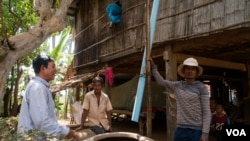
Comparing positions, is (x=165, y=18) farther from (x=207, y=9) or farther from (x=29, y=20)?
(x=29, y=20)

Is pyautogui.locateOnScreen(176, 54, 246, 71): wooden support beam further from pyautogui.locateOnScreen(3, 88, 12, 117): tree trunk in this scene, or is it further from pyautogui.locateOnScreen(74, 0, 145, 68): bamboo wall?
pyautogui.locateOnScreen(3, 88, 12, 117): tree trunk

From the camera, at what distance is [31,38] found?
Answer: 8.09 metres

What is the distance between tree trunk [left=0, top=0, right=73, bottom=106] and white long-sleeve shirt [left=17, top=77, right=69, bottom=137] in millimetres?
4681

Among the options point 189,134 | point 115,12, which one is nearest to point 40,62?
point 189,134

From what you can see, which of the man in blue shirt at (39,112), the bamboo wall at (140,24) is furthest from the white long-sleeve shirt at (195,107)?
the bamboo wall at (140,24)

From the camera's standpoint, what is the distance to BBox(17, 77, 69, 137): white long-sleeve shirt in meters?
2.50

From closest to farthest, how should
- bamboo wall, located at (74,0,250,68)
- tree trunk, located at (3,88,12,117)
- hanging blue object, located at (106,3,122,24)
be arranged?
bamboo wall, located at (74,0,250,68), hanging blue object, located at (106,3,122,24), tree trunk, located at (3,88,12,117)

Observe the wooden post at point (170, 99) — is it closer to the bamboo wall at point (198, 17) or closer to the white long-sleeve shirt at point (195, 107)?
the bamboo wall at point (198, 17)

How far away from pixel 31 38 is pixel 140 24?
2.86 meters

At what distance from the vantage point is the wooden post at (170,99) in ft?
21.9

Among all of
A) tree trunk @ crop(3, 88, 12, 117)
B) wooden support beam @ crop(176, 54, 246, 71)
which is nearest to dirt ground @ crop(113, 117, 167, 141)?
wooden support beam @ crop(176, 54, 246, 71)

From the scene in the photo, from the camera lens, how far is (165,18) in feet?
22.7

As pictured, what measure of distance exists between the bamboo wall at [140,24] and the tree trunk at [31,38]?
170 centimetres

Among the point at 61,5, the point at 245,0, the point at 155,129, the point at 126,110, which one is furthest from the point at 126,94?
the point at 245,0
